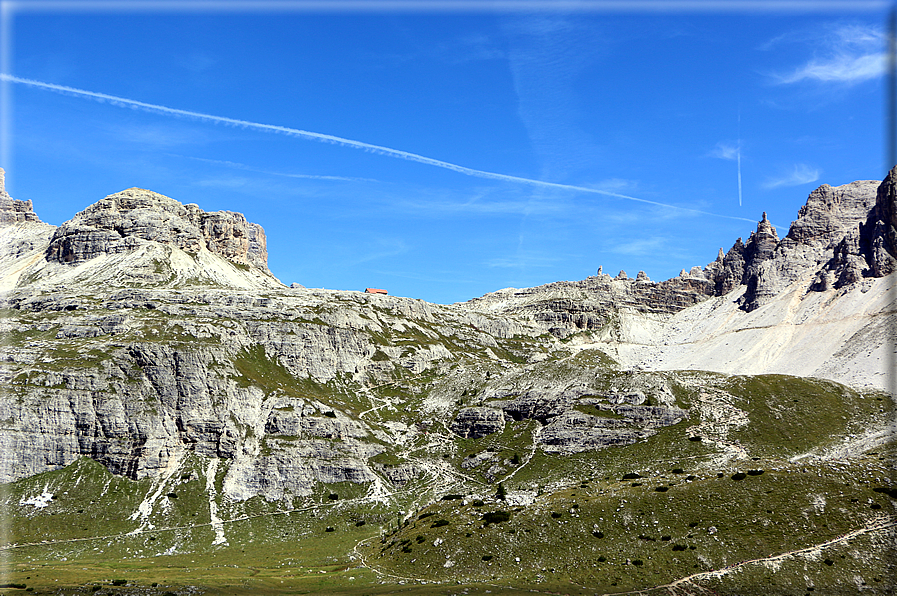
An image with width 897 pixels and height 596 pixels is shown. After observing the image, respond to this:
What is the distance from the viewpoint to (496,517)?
12544cm

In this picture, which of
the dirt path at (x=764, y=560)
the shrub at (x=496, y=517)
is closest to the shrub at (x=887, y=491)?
the dirt path at (x=764, y=560)

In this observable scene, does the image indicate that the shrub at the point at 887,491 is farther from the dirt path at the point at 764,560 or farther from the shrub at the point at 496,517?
the shrub at the point at 496,517

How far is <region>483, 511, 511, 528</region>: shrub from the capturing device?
124250 millimetres

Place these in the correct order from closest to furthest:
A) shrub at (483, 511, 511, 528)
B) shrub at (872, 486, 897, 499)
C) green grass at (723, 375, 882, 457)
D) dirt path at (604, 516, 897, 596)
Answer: dirt path at (604, 516, 897, 596) < shrub at (872, 486, 897, 499) < shrub at (483, 511, 511, 528) < green grass at (723, 375, 882, 457)

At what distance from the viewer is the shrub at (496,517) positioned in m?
124

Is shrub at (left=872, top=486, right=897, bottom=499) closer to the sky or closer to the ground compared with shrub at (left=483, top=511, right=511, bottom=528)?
closer to the sky

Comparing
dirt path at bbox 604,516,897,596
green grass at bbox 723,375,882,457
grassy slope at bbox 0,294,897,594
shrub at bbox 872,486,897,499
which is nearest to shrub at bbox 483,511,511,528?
grassy slope at bbox 0,294,897,594

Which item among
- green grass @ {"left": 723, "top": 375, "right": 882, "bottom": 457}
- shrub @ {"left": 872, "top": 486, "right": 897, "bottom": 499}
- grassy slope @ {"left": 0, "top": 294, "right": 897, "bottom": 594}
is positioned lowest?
grassy slope @ {"left": 0, "top": 294, "right": 897, "bottom": 594}

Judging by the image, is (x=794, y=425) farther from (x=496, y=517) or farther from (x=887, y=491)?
(x=496, y=517)

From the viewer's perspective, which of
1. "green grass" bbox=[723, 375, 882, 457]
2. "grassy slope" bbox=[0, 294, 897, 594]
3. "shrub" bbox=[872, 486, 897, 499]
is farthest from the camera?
"green grass" bbox=[723, 375, 882, 457]

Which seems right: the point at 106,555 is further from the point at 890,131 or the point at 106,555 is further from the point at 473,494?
the point at 890,131

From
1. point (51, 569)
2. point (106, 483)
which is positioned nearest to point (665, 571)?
point (51, 569)

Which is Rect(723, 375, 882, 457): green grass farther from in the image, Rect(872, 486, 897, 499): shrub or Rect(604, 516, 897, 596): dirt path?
Rect(604, 516, 897, 596): dirt path

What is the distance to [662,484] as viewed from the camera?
127375 mm
